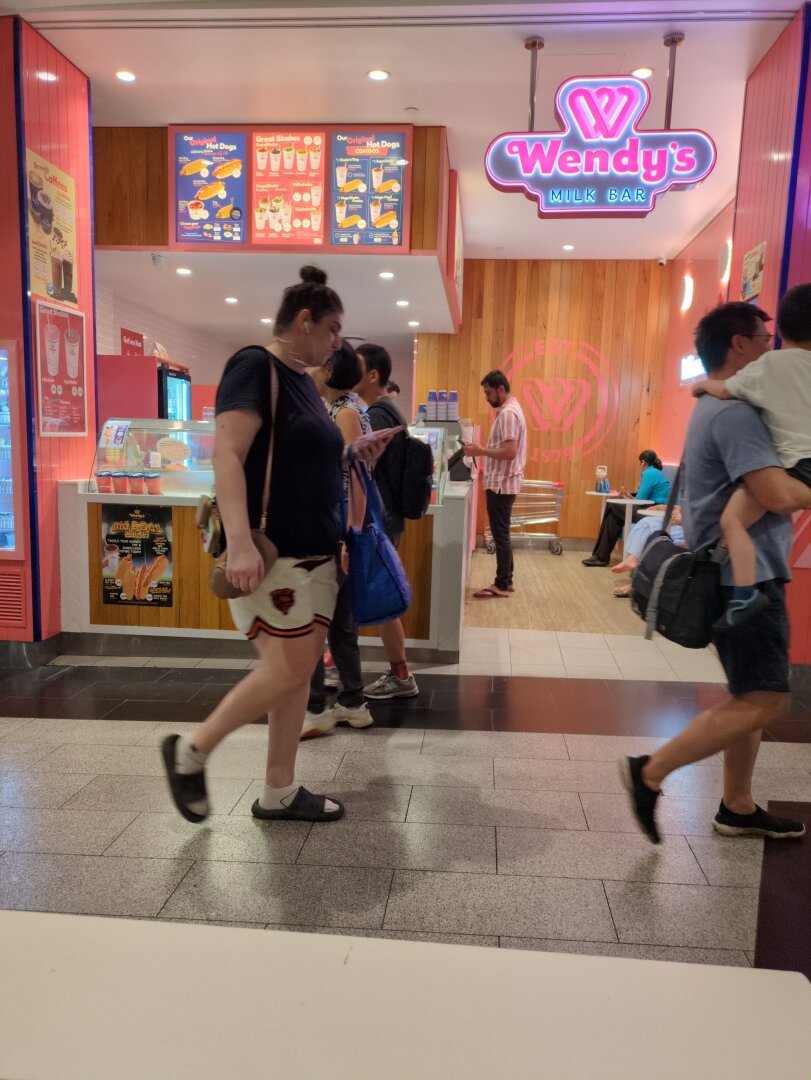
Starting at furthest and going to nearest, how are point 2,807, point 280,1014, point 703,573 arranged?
1. point 2,807
2. point 703,573
3. point 280,1014

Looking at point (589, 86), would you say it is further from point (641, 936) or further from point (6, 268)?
point (641, 936)

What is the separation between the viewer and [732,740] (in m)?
2.08

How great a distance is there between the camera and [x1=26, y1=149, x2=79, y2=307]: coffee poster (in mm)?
3910

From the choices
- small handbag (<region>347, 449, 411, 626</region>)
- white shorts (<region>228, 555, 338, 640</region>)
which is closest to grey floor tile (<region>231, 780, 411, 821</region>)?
small handbag (<region>347, 449, 411, 626</region>)

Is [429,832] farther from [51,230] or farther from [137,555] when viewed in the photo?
[51,230]

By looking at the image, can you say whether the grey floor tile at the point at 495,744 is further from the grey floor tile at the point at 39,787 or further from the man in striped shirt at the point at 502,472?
the man in striped shirt at the point at 502,472

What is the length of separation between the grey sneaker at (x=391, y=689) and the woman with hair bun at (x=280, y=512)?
1.33 meters

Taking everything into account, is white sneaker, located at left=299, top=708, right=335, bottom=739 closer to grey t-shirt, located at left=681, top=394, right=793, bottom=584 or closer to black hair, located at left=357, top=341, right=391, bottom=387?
black hair, located at left=357, top=341, right=391, bottom=387

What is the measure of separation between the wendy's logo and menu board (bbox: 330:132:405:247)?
3.87 metres

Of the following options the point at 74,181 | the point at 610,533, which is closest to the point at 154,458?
the point at 74,181

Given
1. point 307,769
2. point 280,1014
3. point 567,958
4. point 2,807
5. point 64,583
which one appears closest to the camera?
point 280,1014

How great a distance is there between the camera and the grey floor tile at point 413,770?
8.91 feet

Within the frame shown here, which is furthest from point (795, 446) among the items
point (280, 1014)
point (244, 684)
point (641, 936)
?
point (280, 1014)

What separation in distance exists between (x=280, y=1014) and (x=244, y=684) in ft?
2.89
